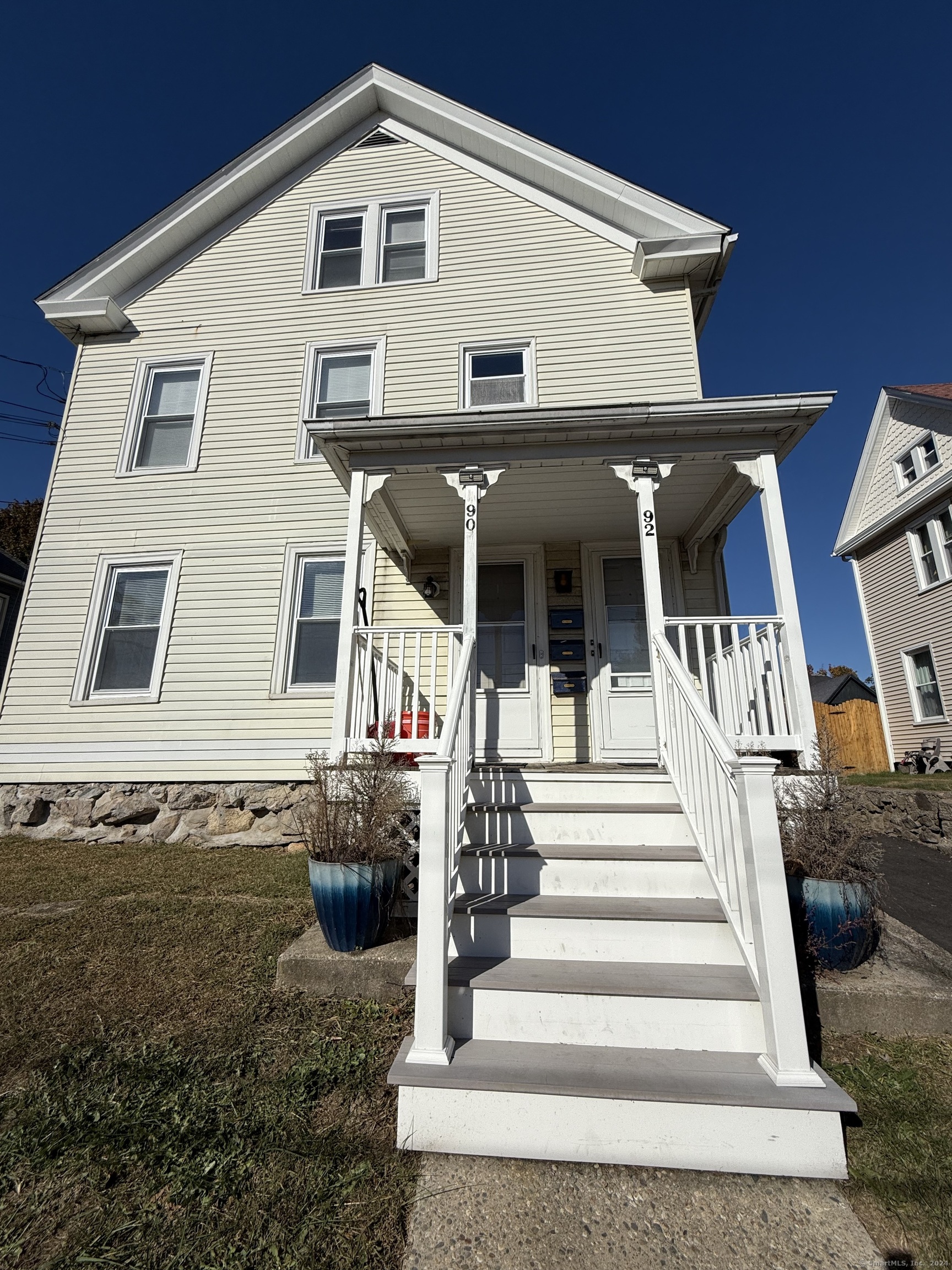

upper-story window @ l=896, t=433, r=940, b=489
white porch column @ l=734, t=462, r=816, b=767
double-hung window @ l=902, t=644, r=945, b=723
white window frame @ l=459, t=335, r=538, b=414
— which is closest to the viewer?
white porch column @ l=734, t=462, r=816, b=767

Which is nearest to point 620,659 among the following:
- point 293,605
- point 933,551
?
point 293,605

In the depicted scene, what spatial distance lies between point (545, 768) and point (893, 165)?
50.4ft

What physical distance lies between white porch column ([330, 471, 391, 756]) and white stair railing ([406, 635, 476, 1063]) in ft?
6.50

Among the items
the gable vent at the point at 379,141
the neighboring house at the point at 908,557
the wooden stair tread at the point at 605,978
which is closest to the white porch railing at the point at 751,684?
the wooden stair tread at the point at 605,978

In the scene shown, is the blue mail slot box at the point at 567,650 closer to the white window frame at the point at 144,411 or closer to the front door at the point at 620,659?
the front door at the point at 620,659

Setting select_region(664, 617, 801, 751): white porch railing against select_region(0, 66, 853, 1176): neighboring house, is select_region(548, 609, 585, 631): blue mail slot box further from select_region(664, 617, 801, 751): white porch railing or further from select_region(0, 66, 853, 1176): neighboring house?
select_region(664, 617, 801, 751): white porch railing

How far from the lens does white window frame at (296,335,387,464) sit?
23.8 ft

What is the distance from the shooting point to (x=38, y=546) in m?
7.20

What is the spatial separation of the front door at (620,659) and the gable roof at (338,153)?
13.4 feet

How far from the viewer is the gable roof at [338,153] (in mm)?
7363

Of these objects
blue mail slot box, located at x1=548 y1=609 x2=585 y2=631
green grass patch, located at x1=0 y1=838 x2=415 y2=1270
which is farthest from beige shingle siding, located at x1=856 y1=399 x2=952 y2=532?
green grass patch, located at x1=0 y1=838 x2=415 y2=1270

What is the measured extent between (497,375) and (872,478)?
36.1ft

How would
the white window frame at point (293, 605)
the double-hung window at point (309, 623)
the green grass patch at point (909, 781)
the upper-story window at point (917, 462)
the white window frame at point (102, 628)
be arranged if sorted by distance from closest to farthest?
the white window frame at point (293, 605), the double-hung window at point (309, 623), the white window frame at point (102, 628), the green grass patch at point (909, 781), the upper-story window at point (917, 462)

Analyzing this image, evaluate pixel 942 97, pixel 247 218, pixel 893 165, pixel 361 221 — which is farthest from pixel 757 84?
pixel 247 218
